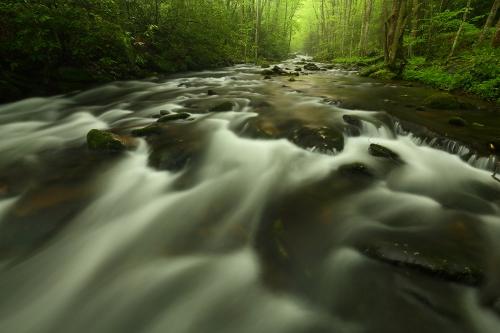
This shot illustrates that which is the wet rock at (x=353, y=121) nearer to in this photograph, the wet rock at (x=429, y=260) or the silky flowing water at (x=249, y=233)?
the silky flowing water at (x=249, y=233)

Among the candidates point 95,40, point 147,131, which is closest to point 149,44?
point 95,40

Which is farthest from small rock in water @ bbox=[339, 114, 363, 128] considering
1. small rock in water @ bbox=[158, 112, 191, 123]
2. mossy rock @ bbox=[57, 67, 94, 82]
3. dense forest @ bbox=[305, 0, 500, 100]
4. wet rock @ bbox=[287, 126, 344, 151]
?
mossy rock @ bbox=[57, 67, 94, 82]

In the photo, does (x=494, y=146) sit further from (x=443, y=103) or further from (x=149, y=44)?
(x=149, y=44)

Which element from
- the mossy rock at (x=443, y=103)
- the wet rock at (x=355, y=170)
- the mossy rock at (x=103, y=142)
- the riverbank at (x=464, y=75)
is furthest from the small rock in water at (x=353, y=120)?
the riverbank at (x=464, y=75)

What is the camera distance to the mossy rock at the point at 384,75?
11.3 metres

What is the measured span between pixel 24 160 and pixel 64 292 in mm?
2668

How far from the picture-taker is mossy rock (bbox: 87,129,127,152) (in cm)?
417

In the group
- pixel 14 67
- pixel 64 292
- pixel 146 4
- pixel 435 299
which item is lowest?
pixel 64 292

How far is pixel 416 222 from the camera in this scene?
111 inches

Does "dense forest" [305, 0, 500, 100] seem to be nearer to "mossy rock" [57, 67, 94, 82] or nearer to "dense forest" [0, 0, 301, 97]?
"dense forest" [0, 0, 301, 97]

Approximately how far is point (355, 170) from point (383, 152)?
2.42 feet

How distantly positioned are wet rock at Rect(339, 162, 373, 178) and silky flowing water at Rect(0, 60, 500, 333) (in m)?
0.02

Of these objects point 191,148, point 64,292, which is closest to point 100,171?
point 191,148

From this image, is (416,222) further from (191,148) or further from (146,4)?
(146,4)
